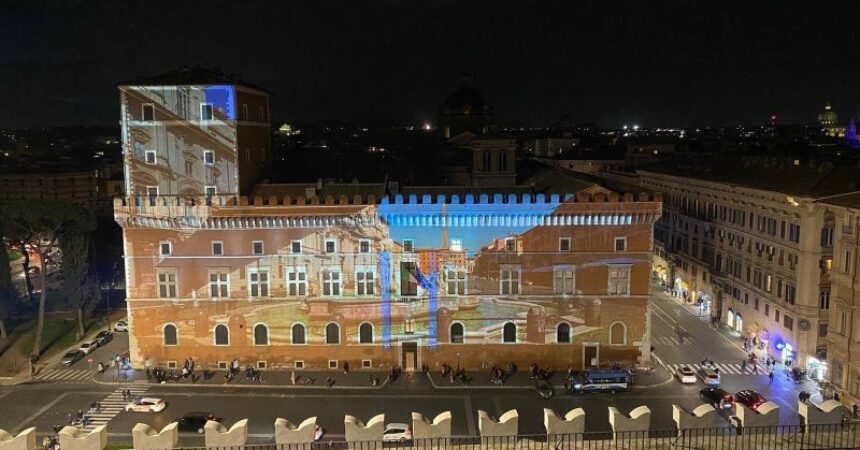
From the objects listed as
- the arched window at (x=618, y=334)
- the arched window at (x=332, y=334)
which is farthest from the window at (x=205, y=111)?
the arched window at (x=618, y=334)

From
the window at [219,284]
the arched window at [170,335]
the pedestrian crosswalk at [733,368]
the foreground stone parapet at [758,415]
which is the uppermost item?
the foreground stone parapet at [758,415]

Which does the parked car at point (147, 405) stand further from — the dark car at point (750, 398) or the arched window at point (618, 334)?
the dark car at point (750, 398)

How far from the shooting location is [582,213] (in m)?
37.7

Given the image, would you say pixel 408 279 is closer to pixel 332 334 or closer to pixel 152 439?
pixel 332 334

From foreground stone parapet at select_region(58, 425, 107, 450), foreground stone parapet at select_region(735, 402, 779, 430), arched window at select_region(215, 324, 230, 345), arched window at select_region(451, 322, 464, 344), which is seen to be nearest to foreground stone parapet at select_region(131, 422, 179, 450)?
foreground stone parapet at select_region(58, 425, 107, 450)

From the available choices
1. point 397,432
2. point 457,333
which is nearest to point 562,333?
point 457,333

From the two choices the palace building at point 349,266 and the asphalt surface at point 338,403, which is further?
the palace building at point 349,266

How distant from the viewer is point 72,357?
4206 centimetres

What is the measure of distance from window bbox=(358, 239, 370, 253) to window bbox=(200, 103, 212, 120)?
10898mm

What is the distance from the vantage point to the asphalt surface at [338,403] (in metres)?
31.9

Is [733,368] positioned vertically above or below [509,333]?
below

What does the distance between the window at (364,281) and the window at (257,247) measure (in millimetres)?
5455

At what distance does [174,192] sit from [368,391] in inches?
609

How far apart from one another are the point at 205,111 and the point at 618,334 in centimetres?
2611
